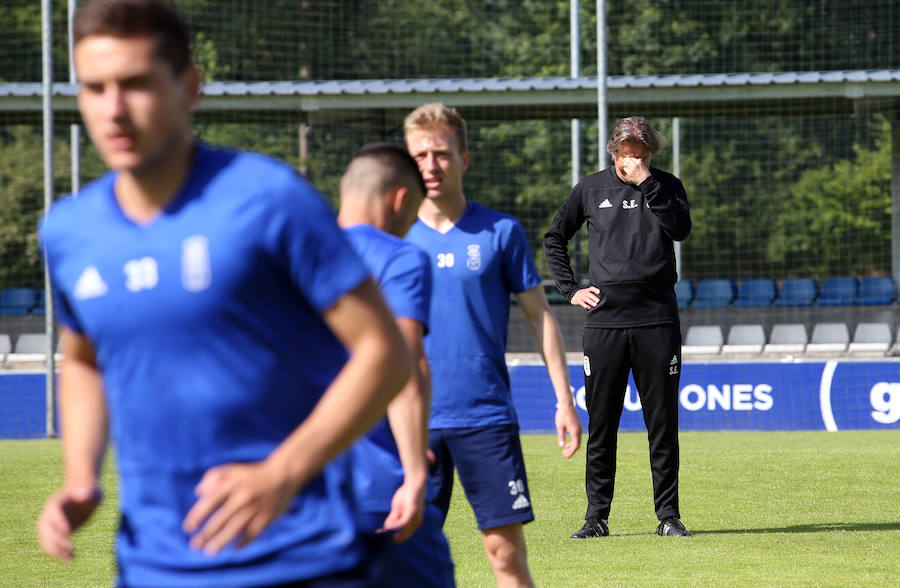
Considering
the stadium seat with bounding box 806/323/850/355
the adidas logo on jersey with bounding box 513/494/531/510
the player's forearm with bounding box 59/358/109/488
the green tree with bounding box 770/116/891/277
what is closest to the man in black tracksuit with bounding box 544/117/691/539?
the adidas logo on jersey with bounding box 513/494/531/510

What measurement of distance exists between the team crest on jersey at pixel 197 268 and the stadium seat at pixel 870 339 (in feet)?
69.0

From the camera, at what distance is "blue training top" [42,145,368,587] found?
2275 mm

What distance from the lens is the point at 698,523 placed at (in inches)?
336

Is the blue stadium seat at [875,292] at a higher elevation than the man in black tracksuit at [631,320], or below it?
below

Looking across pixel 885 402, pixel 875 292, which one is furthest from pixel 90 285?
pixel 875 292

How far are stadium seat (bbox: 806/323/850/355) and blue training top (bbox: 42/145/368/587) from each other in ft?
69.9

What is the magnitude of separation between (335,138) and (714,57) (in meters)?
10.3

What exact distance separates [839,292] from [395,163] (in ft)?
77.4

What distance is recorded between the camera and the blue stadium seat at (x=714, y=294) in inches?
1053

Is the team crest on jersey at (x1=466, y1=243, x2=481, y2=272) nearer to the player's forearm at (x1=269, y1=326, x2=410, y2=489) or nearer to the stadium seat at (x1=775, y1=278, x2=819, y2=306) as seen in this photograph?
the player's forearm at (x1=269, y1=326, x2=410, y2=489)

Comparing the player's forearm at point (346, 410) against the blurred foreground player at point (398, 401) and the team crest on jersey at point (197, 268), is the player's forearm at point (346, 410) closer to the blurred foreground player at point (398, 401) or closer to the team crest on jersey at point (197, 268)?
the team crest on jersey at point (197, 268)

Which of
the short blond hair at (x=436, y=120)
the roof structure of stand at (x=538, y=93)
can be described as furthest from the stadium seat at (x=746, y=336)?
the short blond hair at (x=436, y=120)

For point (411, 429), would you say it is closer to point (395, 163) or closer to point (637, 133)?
point (395, 163)

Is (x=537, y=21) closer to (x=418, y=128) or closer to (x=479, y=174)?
(x=479, y=174)
